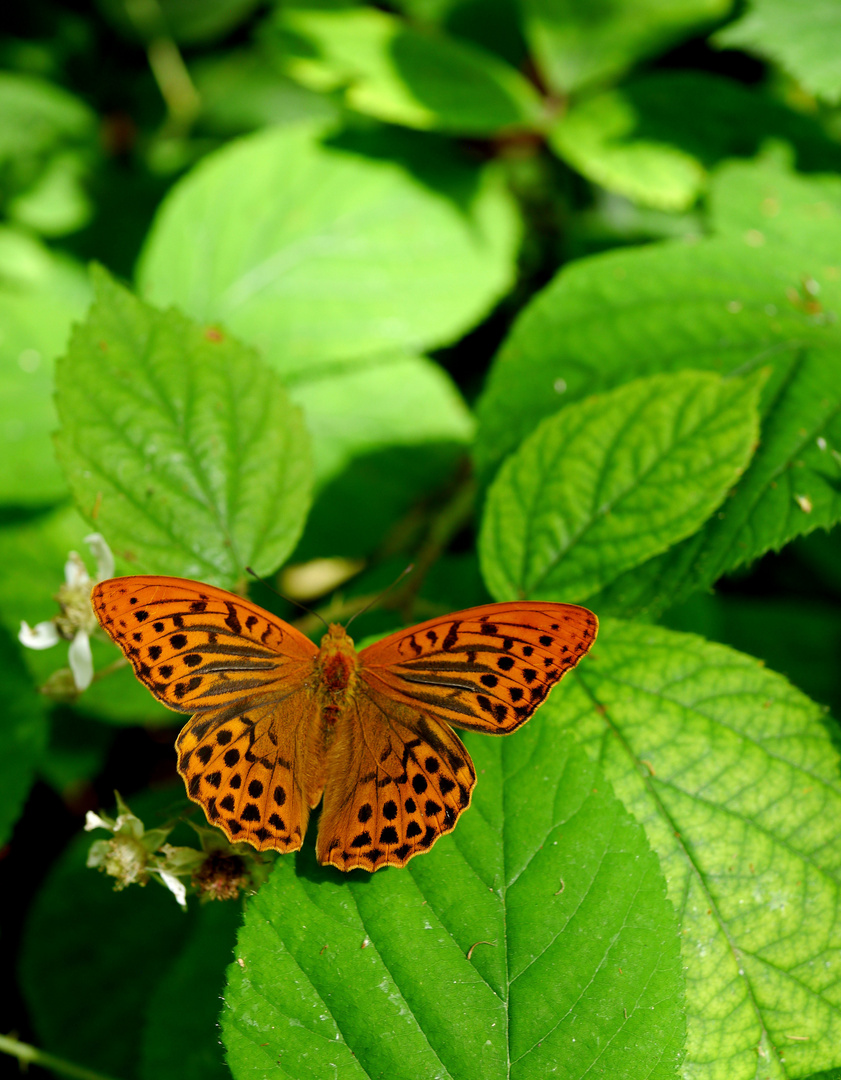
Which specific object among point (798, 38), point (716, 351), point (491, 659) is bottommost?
point (491, 659)

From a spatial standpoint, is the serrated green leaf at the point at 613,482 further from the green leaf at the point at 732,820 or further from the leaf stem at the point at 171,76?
the leaf stem at the point at 171,76

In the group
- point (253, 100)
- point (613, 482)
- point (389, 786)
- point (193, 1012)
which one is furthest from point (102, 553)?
point (253, 100)

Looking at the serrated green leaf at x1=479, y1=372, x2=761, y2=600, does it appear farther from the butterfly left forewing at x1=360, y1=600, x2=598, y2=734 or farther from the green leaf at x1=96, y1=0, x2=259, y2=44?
the green leaf at x1=96, y1=0, x2=259, y2=44

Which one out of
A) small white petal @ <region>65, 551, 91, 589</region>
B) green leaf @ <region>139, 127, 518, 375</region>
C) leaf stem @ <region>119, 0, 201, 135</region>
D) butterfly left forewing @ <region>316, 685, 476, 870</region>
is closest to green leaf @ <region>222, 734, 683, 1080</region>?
butterfly left forewing @ <region>316, 685, 476, 870</region>

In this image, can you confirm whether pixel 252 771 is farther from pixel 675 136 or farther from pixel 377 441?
pixel 675 136

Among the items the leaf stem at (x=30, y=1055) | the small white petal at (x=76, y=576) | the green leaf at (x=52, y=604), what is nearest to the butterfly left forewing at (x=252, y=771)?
the small white petal at (x=76, y=576)

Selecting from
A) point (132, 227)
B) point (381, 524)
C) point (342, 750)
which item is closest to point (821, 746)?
point (342, 750)
